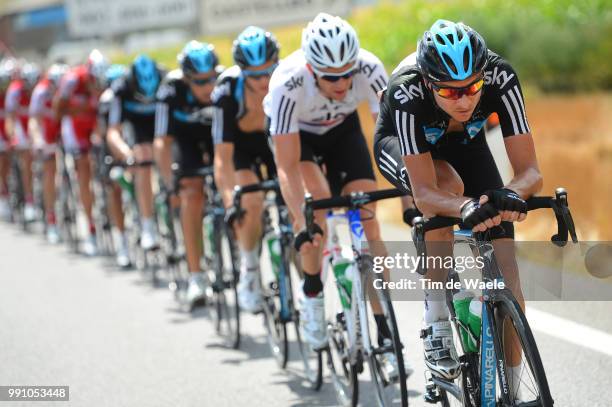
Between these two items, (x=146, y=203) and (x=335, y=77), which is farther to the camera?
(x=146, y=203)

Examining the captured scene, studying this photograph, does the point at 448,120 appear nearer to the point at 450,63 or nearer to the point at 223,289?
the point at 450,63

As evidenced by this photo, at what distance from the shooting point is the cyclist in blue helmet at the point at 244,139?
23.5ft

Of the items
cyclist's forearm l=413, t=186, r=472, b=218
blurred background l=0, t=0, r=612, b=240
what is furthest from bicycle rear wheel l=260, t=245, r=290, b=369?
blurred background l=0, t=0, r=612, b=240

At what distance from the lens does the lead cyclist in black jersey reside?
14.2 ft

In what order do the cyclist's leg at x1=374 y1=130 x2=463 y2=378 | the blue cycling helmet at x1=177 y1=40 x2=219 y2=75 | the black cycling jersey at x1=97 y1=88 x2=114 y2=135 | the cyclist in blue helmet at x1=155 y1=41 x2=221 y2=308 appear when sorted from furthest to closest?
1. the black cycling jersey at x1=97 y1=88 x2=114 y2=135
2. the cyclist in blue helmet at x1=155 y1=41 x2=221 y2=308
3. the blue cycling helmet at x1=177 y1=40 x2=219 y2=75
4. the cyclist's leg at x1=374 y1=130 x2=463 y2=378

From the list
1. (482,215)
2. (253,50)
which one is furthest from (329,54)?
(482,215)

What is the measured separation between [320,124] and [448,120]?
1.73 meters

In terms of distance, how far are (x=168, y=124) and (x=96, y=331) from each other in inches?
70.5

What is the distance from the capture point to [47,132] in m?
13.8

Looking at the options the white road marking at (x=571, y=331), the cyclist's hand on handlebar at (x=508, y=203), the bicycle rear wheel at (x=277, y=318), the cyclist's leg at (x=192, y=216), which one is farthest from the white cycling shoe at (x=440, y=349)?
the cyclist's leg at (x=192, y=216)

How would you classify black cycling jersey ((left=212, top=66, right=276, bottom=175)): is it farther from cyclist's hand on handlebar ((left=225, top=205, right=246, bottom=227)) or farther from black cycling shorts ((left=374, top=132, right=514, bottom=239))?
black cycling shorts ((left=374, top=132, right=514, bottom=239))

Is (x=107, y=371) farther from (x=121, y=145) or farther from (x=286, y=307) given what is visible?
(x=121, y=145)

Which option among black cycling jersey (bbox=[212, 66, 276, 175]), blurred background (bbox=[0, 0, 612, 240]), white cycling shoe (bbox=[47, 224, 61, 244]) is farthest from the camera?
blurred background (bbox=[0, 0, 612, 240])

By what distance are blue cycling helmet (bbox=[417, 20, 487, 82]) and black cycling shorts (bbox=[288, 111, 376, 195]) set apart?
197 cm
